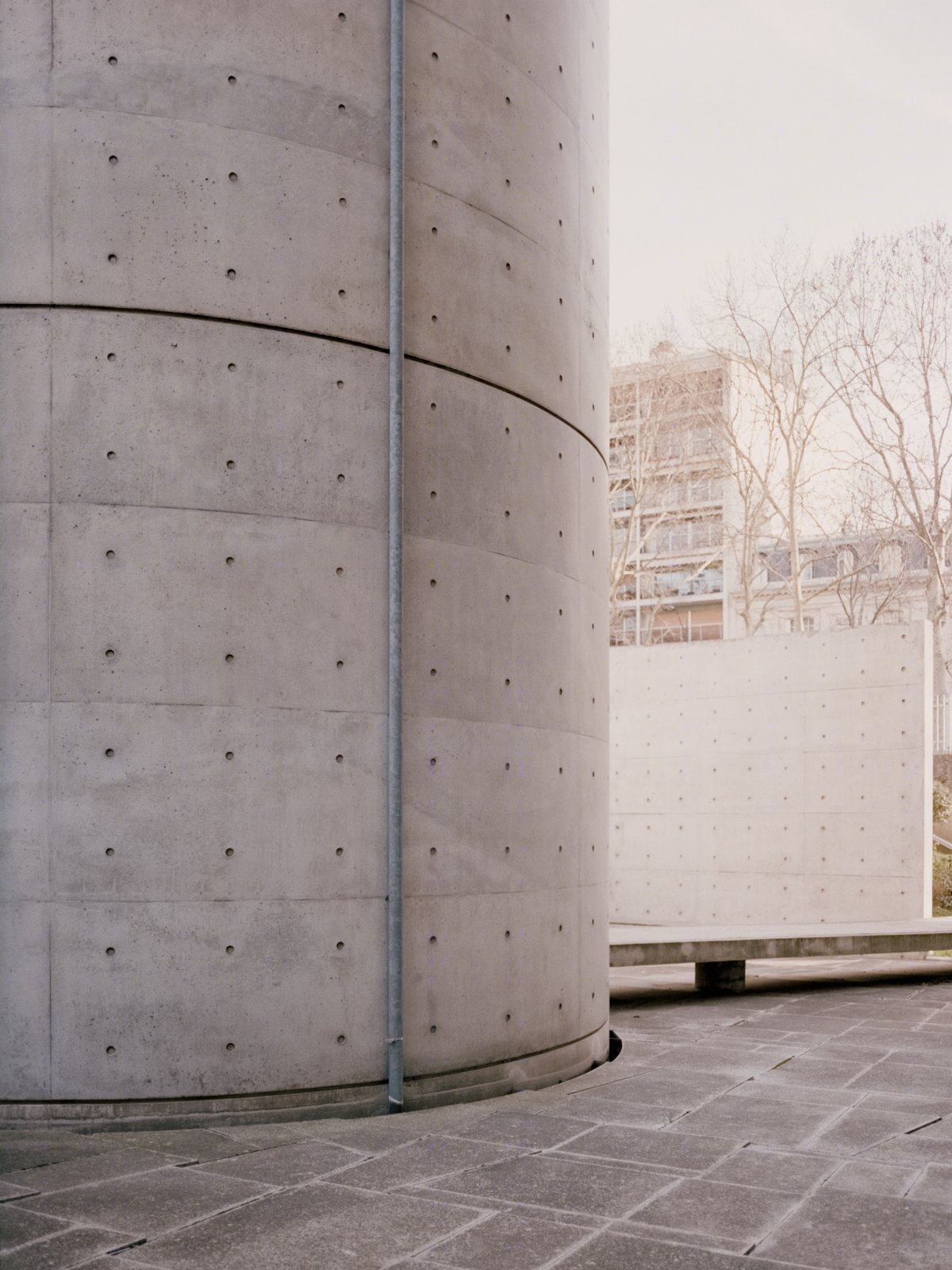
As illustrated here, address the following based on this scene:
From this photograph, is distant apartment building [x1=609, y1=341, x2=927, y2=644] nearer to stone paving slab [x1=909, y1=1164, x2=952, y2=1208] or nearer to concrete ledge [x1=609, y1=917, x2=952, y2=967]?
concrete ledge [x1=609, y1=917, x2=952, y2=967]

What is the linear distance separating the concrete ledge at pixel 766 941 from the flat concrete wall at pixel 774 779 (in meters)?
2.49

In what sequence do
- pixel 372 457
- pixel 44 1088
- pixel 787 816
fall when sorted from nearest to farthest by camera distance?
pixel 44 1088, pixel 372 457, pixel 787 816

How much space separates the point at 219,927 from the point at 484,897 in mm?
1261

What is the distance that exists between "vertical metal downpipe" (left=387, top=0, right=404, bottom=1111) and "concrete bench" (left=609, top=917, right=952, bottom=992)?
3.51m

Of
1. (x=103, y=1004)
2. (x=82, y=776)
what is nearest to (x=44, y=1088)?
(x=103, y=1004)

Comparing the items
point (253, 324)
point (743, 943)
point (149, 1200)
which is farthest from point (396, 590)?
point (743, 943)

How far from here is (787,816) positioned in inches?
545

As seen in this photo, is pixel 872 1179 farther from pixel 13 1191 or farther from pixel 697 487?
pixel 697 487

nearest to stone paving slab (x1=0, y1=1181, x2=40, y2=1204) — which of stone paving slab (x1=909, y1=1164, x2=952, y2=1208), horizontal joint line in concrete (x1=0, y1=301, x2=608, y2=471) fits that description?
stone paving slab (x1=909, y1=1164, x2=952, y2=1208)

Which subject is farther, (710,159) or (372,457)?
(710,159)

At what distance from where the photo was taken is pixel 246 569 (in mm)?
4949

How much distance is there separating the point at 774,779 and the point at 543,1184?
10.5 meters

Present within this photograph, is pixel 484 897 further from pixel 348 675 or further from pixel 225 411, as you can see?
pixel 225 411

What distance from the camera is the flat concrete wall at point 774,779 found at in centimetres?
1303
